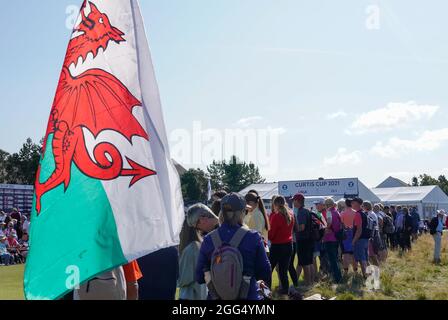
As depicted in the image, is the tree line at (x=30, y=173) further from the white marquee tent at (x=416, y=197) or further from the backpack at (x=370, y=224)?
the backpack at (x=370, y=224)

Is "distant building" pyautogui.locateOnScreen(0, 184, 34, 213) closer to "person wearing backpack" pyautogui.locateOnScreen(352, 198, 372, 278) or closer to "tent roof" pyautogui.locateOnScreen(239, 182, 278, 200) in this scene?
"tent roof" pyautogui.locateOnScreen(239, 182, 278, 200)

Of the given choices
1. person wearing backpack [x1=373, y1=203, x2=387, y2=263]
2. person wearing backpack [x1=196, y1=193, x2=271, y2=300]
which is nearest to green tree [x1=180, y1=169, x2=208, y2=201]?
person wearing backpack [x1=373, y1=203, x2=387, y2=263]

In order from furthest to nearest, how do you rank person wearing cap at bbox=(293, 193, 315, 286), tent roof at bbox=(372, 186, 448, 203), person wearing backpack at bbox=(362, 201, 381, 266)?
tent roof at bbox=(372, 186, 448, 203) → person wearing backpack at bbox=(362, 201, 381, 266) → person wearing cap at bbox=(293, 193, 315, 286)

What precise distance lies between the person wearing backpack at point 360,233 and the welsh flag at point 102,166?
293 inches

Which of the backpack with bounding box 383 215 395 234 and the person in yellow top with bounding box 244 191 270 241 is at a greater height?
the person in yellow top with bounding box 244 191 270 241

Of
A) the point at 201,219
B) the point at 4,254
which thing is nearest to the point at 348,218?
the point at 201,219

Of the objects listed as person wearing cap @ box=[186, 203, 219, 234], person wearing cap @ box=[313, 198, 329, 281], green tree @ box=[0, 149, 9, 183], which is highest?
green tree @ box=[0, 149, 9, 183]

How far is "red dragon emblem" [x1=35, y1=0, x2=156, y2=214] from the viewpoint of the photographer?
13.1ft

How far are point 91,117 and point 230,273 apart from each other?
1.63 metres

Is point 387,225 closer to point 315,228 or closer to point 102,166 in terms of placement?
point 315,228

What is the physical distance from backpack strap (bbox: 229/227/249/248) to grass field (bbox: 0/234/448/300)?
5230mm

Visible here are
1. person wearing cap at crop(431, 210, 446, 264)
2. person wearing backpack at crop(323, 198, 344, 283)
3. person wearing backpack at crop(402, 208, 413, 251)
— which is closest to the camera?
person wearing backpack at crop(323, 198, 344, 283)

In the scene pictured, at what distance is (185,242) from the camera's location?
5.07 m
